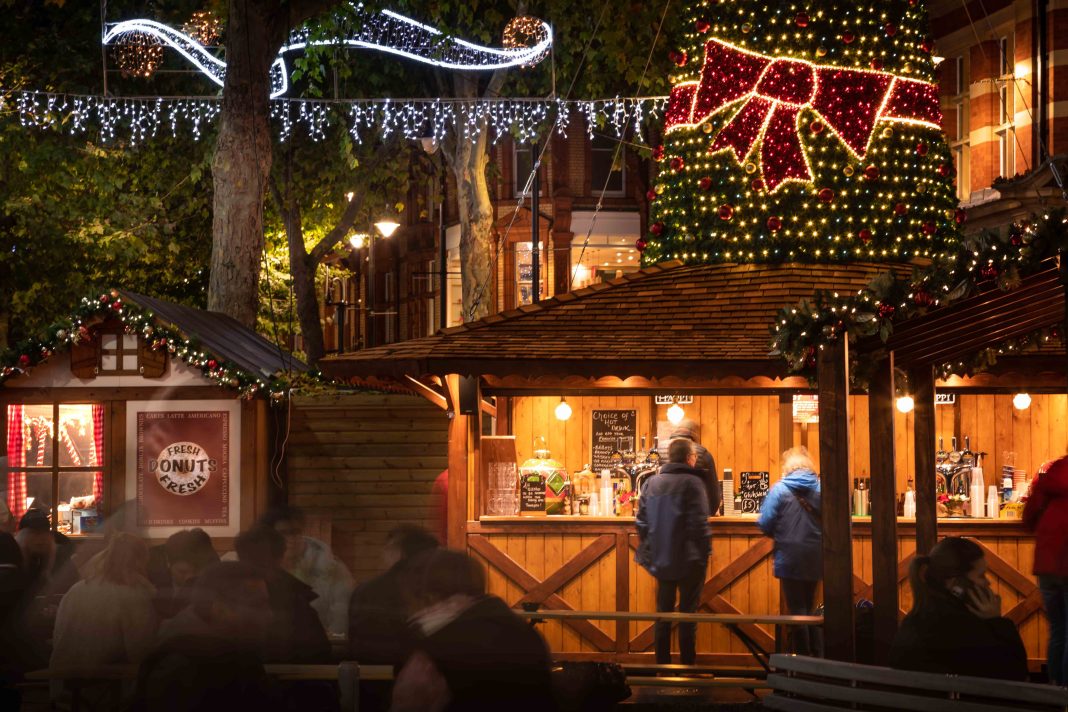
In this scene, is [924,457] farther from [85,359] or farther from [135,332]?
[85,359]

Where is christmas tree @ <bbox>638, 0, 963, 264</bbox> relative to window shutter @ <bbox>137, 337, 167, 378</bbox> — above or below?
above

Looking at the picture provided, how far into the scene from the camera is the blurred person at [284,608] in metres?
7.59

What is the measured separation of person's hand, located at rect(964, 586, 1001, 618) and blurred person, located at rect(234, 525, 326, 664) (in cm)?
326

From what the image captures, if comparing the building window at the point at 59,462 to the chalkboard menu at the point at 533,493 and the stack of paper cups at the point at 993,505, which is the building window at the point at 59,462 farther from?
the stack of paper cups at the point at 993,505

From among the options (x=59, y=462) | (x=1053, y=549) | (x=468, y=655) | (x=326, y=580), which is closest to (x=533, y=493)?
(x=326, y=580)

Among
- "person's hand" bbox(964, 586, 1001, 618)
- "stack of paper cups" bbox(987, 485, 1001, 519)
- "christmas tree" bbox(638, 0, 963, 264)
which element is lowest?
"person's hand" bbox(964, 586, 1001, 618)

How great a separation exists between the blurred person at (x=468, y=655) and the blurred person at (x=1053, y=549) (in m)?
4.94

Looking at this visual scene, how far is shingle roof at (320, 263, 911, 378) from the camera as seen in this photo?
1165 centimetres

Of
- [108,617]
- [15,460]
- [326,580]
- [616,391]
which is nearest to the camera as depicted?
[108,617]

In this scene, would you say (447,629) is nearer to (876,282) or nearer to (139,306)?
(876,282)

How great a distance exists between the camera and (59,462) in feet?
49.3

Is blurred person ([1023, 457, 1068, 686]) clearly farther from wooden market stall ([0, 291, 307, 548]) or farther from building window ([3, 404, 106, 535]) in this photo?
building window ([3, 404, 106, 535])

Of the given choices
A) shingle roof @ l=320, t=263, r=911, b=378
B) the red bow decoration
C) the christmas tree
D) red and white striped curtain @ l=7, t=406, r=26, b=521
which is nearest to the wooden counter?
shingle roof @ l=320, t=263, r=911, b=378

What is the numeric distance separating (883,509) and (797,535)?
190 centimetres
